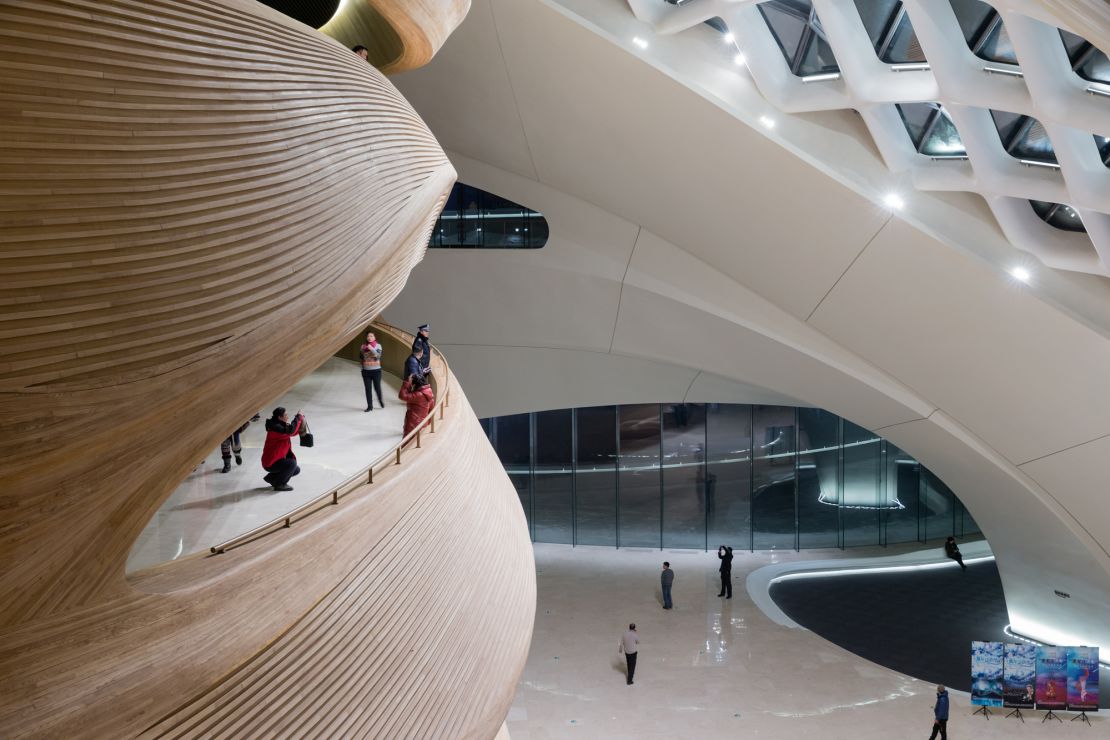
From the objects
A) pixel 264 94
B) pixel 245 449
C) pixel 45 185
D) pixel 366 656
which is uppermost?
pixel 264 94

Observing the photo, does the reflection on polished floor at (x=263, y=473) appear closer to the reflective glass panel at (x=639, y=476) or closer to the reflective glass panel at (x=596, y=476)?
the reflective glass panel at (x=596, y=476)

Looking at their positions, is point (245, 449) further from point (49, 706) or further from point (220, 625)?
point (49, 706)

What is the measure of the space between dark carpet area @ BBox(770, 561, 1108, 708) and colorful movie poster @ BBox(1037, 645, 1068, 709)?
1581 millimetres

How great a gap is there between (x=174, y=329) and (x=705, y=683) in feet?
43.3

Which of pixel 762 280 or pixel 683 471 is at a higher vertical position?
pixel 762 280

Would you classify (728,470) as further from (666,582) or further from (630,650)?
(630,650)

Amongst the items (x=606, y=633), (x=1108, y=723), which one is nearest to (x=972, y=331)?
(x=1108, y=723)

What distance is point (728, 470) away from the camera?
2661cm

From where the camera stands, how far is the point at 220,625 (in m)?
5.79

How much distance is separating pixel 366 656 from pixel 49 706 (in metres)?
2.69

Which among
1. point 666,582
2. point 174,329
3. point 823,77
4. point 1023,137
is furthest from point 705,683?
point 174,329

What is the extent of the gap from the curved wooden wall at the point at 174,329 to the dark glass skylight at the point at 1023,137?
7.99 m

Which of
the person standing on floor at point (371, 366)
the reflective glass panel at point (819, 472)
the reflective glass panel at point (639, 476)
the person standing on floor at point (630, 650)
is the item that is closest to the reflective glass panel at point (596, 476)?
the reflective glass panel at point (639, 476)

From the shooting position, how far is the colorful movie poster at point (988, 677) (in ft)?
46.2
